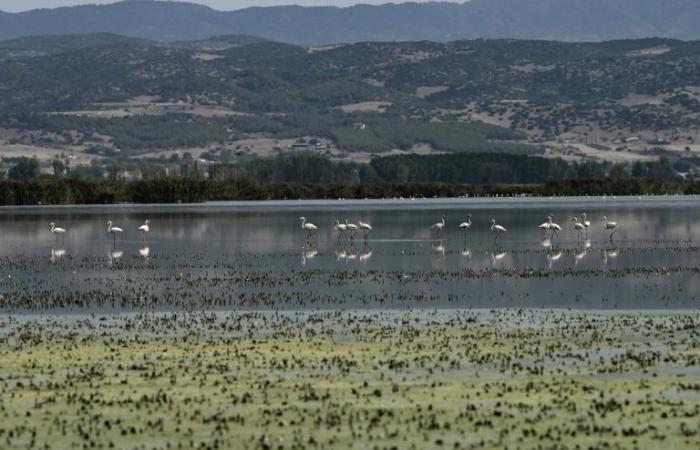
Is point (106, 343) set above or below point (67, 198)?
above

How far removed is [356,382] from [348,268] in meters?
24.5

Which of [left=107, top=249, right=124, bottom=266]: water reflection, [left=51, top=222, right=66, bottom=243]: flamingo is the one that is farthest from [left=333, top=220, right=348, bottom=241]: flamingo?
[left=51, top=222, right=66, bottom=243]: flamingo

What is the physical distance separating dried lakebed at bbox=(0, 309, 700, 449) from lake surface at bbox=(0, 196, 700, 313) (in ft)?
13.6

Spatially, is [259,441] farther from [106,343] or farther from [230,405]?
[106,343]

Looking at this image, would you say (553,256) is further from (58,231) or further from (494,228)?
(58,231)

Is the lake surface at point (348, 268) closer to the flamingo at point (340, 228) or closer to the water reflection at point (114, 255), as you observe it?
the water reflection at point (114, 255)

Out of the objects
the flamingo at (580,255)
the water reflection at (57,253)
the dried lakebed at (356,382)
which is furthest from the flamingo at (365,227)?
the dried lakebed at (356,382)

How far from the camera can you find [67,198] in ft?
421

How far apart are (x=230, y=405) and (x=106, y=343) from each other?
7.66 m

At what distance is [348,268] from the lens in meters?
47.4

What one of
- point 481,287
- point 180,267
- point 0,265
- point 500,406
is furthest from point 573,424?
point 0,265

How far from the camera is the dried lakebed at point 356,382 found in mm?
19312

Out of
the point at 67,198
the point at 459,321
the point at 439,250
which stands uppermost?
the point at 459,321

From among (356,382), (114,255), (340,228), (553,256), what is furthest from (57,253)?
(356,382)
